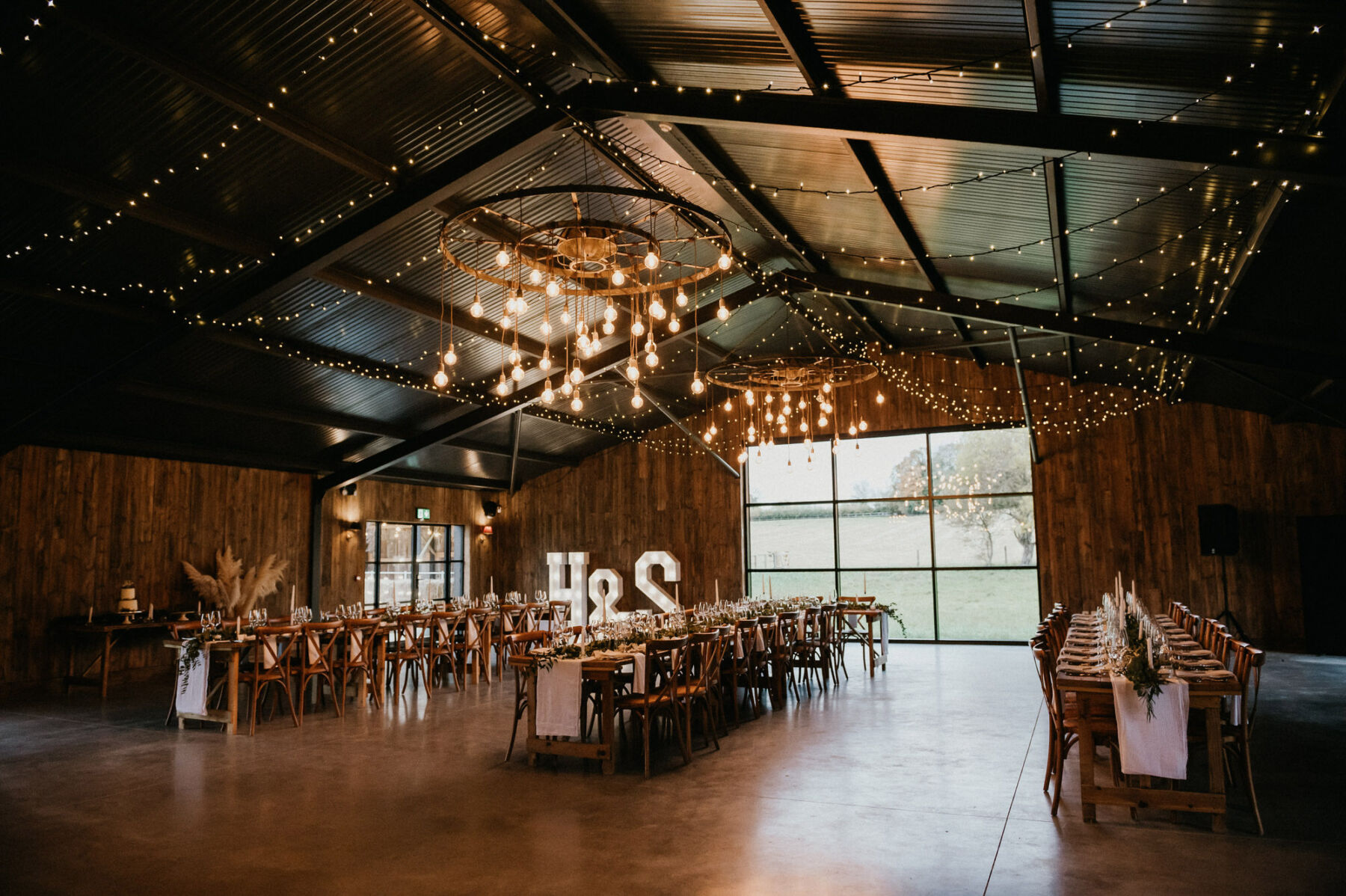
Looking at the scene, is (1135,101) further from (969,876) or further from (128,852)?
(128,852)

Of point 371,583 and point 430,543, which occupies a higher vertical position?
point 430,543

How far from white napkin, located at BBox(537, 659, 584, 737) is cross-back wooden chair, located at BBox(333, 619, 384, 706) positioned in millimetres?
3411

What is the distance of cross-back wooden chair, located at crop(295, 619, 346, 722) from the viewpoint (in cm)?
868

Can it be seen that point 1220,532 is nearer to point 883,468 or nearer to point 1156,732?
→ point 883,468

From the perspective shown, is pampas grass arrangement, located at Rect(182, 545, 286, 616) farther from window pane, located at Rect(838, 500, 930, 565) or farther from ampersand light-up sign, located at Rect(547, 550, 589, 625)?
window pane, located at Rect(838, 500, 930, 565)

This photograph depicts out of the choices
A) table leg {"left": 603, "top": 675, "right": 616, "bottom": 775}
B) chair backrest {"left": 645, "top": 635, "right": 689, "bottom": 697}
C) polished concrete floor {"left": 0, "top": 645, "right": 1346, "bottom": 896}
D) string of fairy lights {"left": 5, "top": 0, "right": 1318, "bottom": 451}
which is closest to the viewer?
polished concrete floor {"left": 0, "top": 645, "right": 1346, "bottom": 896}

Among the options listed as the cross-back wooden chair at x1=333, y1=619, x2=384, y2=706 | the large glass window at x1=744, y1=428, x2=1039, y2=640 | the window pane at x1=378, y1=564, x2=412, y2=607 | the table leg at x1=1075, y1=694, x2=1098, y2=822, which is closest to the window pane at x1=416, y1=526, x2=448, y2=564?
the window pane at x1=378, y1=564, x2=412, y2=607

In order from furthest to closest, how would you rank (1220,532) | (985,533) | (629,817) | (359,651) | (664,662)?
(985,533), (1220,532), (359,651), (664,662), (629,817)

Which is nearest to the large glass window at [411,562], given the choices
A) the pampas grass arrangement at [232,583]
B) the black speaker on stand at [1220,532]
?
the pampas grass arrangement at [232,583]

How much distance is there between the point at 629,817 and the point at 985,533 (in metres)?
11.5

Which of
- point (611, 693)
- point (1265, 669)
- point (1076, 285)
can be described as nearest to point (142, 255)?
point (611, 693)

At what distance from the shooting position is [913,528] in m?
15.5

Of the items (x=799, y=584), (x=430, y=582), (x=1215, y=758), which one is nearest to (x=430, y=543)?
(x=430, y=582)

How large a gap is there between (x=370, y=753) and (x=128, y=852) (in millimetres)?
2474
